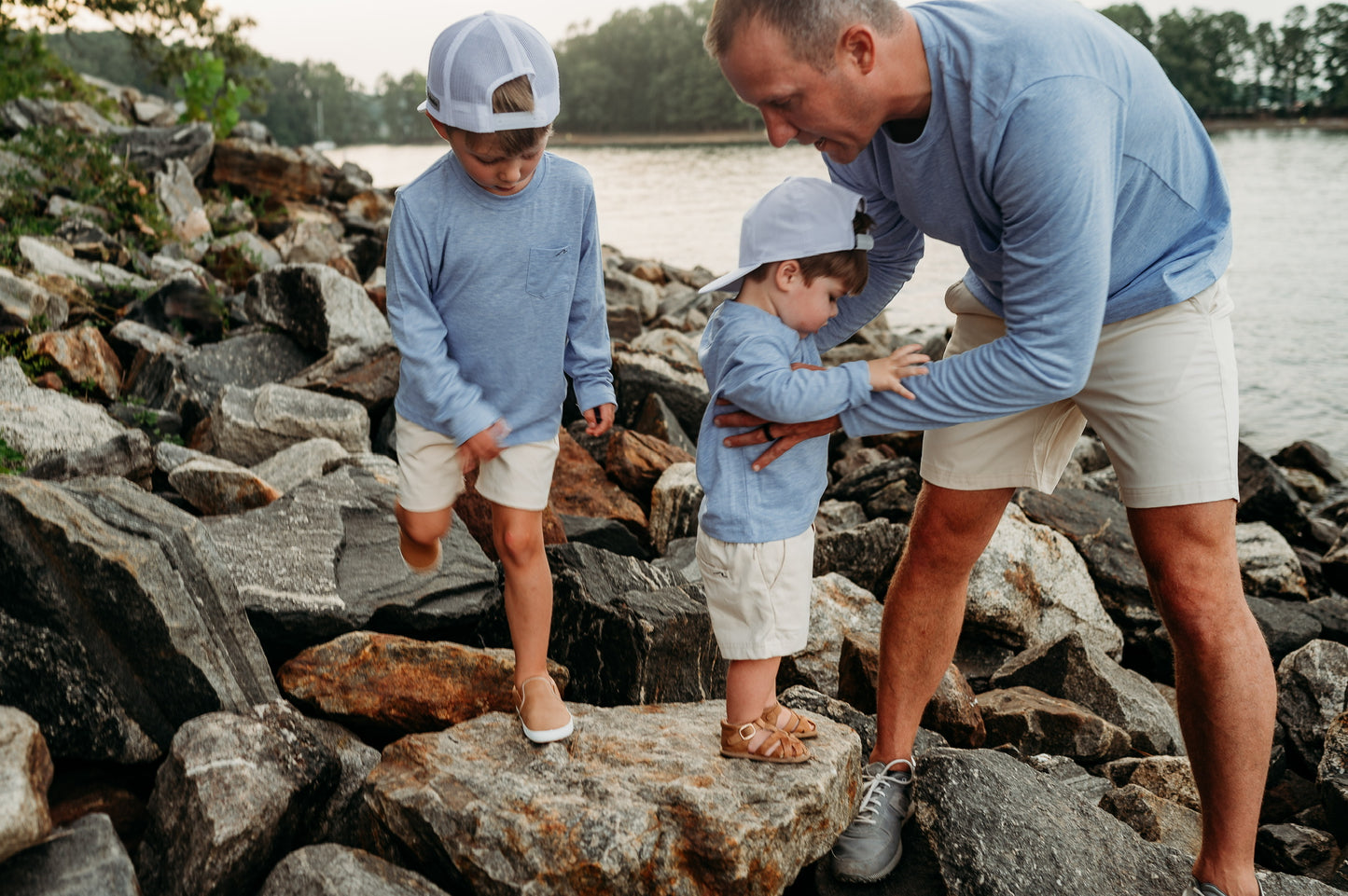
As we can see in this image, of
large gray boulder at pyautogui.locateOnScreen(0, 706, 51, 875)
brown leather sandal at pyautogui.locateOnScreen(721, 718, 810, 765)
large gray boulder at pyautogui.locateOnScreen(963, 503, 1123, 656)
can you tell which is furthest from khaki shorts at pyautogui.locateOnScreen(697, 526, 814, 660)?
large gray boulder at pyautogui.locateOnScreen(963, 503, 1123, 656)

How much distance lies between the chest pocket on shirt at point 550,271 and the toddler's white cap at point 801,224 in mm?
551

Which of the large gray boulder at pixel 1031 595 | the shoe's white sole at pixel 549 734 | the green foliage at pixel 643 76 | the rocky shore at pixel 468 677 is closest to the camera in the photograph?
the rocky shore at pixel 468 677

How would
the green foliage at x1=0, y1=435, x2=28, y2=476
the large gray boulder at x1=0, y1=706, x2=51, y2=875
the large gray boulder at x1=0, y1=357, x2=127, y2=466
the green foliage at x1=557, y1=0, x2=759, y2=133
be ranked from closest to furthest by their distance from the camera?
the large gray boulder at x1=0, y1=706, x2=51, y2=875, the green foliage at x1=0, y1=435, x2=28, y2=476, the large gray boulder at x1=0, y1=357, x2=127, y2=466, the green foliage at x1=557, y1=0, x2=759, y2=133

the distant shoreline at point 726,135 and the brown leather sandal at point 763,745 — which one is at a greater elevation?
the brown leather sandal at point 763,745

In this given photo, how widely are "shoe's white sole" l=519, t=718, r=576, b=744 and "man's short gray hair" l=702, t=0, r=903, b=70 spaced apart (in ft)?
5.81

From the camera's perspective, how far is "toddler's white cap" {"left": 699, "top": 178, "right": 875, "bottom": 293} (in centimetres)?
249

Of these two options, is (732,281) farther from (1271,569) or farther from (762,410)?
(1271,569)

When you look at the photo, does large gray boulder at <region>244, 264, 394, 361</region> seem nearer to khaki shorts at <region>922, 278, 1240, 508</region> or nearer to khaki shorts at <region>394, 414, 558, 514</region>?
khaki shorts at <region>394, 414, 558, 514</region>

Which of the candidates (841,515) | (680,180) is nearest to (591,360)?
(841,515)

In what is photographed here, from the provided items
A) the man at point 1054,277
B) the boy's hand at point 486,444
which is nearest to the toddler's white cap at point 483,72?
the man at point 1054,277

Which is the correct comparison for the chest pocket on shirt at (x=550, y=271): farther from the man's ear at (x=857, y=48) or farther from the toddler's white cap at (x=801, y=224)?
the man's ear at (x=857, y=48)

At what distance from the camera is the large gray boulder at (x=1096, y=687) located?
4.04m

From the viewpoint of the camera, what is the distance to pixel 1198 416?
2395 millimetres

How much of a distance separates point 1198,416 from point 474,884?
2008mm
